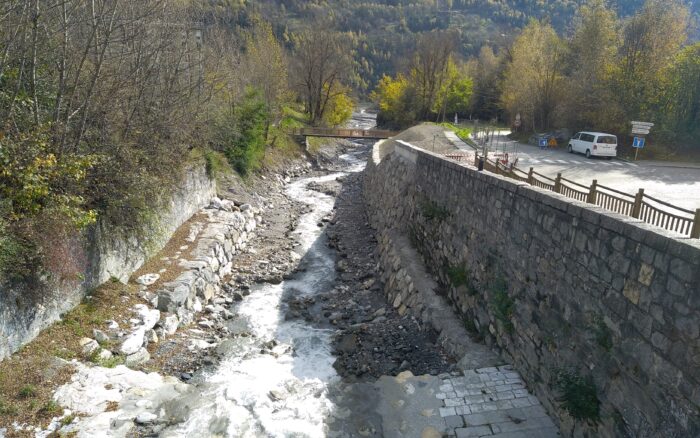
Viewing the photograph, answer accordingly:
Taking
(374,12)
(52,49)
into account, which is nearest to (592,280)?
(52,49)

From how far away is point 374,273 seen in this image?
14445 millimetres

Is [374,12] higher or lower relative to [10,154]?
higher

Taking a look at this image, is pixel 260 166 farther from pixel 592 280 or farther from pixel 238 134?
pixel 592 280

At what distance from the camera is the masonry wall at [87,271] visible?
7.13m

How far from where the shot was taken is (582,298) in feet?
19.0

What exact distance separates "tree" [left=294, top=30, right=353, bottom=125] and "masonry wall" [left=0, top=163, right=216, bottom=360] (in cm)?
3104

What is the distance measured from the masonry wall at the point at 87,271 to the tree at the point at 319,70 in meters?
31.0

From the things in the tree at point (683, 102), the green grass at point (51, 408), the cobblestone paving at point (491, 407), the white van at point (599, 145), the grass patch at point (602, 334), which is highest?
the tree at point (683, 102)

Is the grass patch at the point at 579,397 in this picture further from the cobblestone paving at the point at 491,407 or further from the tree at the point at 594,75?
the tree at the point at 594,75

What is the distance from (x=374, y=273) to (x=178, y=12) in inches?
438

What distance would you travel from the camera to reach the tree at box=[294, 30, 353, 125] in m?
43.0

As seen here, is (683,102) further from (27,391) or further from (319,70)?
(319,70)

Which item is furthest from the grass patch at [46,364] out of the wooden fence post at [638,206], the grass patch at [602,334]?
the wooden fence post at [638,206]

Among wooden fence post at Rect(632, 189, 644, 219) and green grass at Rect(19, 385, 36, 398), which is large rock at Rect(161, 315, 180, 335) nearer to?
green grass at Rect(19, 385, 36, 398)
